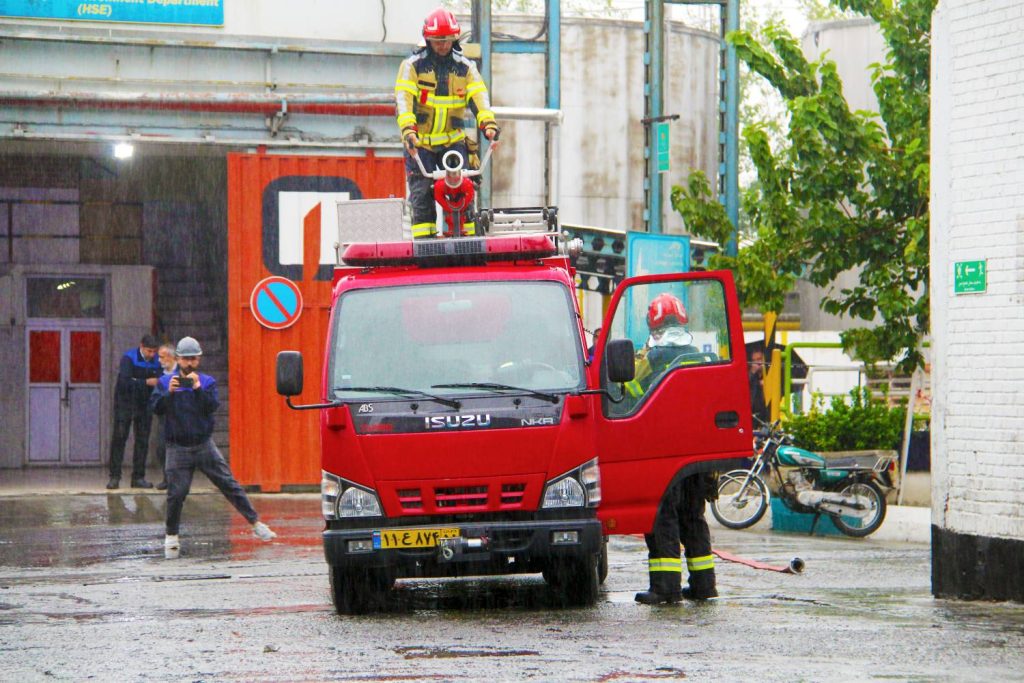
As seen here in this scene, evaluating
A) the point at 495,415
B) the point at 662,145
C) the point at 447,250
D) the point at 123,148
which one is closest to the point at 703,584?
the point at 495,415

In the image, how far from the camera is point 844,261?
1805cm

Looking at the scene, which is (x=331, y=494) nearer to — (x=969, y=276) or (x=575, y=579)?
(x=575, y=579)

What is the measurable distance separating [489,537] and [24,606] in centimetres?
332

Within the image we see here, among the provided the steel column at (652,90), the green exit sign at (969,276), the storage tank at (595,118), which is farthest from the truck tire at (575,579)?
the storage tank at (595,118)

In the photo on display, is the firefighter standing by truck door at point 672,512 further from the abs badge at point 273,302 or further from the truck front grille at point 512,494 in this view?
the abs badge at point 273,302

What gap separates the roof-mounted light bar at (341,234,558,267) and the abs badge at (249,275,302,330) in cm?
970

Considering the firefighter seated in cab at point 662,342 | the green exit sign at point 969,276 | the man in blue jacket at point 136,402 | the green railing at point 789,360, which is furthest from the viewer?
the green railing at point 789,360

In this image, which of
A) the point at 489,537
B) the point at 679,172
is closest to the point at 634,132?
the point at 679,172

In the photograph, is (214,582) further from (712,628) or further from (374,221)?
(712,628)

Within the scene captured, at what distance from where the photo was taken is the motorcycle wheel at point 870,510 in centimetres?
1563

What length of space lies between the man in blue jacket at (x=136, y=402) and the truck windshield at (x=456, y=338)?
11.3 metres

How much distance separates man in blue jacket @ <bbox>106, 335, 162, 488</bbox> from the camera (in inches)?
798

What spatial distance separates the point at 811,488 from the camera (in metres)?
15.9

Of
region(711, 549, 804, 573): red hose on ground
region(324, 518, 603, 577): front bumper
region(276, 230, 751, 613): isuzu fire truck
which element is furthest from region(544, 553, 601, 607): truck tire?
region(711, 549, 804, 573): red hose on ground
